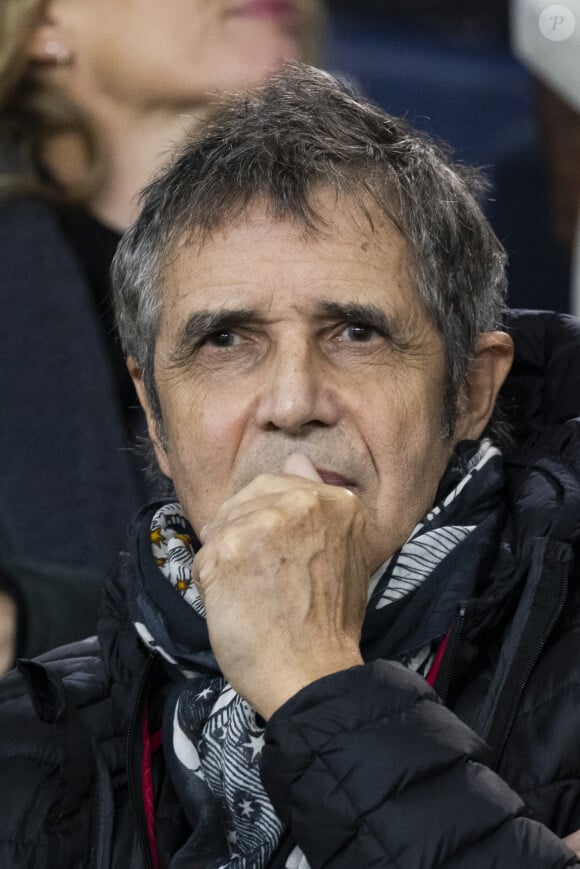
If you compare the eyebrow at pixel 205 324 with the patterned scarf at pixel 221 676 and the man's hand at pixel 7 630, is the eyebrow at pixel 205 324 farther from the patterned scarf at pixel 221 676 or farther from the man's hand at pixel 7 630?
the man's hand at pixel 7 630

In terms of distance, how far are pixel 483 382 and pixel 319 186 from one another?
0.44 metres

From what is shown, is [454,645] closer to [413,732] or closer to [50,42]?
[413,732]

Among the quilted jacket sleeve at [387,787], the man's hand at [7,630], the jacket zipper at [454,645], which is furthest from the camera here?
the man's hand at [7,630]

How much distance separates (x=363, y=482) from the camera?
6.39 ft

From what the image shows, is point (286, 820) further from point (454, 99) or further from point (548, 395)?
point (454, 99)

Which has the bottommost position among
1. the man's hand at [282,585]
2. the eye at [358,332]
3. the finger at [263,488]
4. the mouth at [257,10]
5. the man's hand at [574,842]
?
the man's hand at [574,842]

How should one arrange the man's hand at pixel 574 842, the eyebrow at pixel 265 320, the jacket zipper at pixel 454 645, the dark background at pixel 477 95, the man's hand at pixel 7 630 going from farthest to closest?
1. the dark background at pixel 477 95
2. the man's hand at pixel 7 630
3. the eyebrow at pixel 265 320
4. the jacket zipper at pixel 454 645
5. the man's hand at pixel 574 842

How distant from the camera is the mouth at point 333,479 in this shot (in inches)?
75.7

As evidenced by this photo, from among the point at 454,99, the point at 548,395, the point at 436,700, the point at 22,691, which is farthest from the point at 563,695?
the point at 454,99

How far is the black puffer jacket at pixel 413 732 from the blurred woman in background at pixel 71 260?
0.49m

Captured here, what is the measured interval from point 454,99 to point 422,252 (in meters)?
1.10

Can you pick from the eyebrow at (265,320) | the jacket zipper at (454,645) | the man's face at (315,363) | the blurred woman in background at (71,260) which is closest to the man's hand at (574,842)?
the jacket zipper at (454,645)

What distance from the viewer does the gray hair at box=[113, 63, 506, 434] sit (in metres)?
2.03

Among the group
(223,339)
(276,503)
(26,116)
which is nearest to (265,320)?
(223,339)
